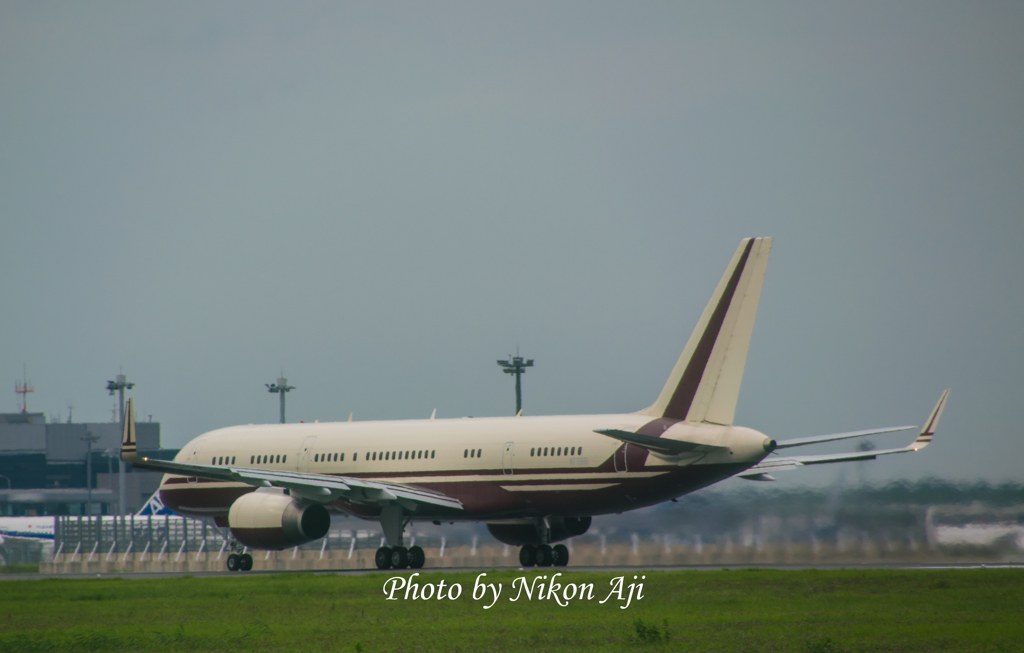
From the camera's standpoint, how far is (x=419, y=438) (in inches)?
1441

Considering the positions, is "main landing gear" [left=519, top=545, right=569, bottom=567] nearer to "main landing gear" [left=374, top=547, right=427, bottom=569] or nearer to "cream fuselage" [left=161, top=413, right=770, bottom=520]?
"cream fuselage" [left=161, top=413, right=770, bottom=520]

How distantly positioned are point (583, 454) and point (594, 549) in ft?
16.6

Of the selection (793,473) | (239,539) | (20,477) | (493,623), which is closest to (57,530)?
(239,539)

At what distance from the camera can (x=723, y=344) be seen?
31266mm

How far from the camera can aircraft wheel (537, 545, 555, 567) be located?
35.8 meters

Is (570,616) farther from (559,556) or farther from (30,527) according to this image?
(30,527)

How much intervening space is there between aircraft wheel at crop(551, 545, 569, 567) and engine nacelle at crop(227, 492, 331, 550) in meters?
6.59

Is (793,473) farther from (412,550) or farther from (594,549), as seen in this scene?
(412,550)

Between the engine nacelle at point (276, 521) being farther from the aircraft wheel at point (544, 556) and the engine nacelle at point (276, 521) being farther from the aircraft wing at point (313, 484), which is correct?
the aircraft wheel at point (544, 556)

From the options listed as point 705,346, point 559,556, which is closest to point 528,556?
point 559,556

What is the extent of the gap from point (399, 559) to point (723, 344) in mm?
10931

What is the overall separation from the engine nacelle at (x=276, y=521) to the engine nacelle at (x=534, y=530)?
5.56 m

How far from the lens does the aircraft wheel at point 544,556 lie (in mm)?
35812

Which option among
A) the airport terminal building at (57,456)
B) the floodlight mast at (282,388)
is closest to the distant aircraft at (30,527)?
the floodlight mast at (282,388)
